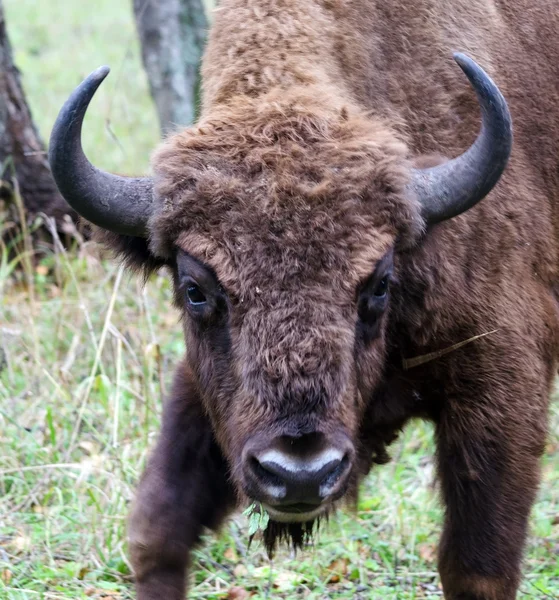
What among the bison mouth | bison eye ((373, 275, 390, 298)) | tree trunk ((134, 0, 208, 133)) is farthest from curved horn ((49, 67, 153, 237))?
tree trunk ((134, 0, 208, 133))

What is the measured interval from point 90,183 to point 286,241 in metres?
0.77

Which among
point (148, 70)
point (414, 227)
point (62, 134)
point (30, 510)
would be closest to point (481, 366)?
point (414, 227)

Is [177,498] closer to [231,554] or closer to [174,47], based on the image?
[231,554]

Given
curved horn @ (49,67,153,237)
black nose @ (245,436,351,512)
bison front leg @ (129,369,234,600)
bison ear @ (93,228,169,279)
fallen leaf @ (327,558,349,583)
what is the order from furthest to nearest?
fallen leaf @ (327,558,349,583), bison front leg @ (129,369,234,600), bison ear @ (93,228,169,279), curved horn @ (49,67,153,237), black nose @ (245,436,351,512)

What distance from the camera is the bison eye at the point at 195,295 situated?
3761mm

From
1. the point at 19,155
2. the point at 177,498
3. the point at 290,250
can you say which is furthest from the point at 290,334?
the point at 19,155

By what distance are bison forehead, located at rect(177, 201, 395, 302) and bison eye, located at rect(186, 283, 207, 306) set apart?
15 centimetres

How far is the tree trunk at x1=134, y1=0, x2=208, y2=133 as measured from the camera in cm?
848

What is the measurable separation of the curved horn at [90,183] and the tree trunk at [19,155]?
419 cm

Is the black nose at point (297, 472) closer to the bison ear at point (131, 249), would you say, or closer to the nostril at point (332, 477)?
the nostril at point (332, 477)

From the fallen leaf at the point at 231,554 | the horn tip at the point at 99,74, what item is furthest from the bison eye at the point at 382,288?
the fallen leaf at the point at 231,554

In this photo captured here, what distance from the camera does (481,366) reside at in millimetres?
4227

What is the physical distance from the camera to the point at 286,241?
3.50 meters

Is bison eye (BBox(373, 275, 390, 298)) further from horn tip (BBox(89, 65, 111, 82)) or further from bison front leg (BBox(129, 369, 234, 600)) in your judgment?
horn tip (BBox(89, 65, 111, 82))
